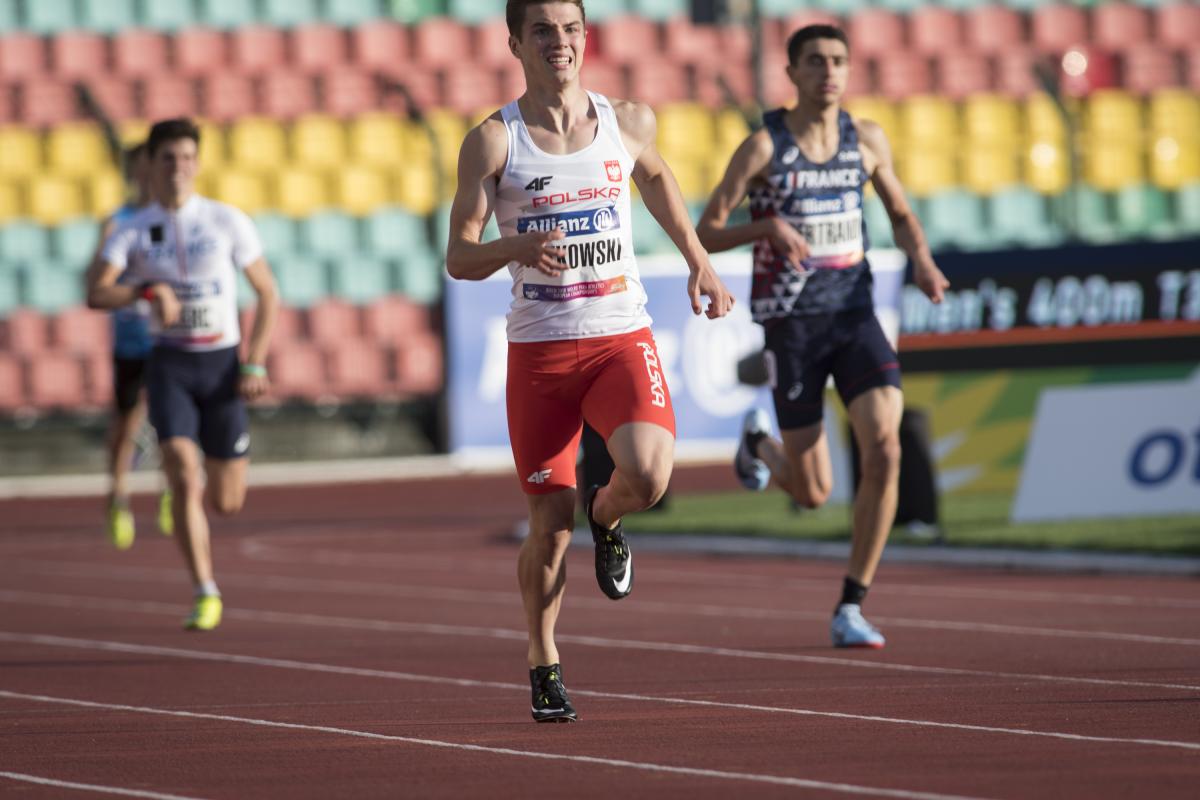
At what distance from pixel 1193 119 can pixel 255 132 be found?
11406 mm

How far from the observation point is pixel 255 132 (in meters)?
26.1

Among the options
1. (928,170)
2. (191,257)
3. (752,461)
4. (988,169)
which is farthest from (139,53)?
(752,461)

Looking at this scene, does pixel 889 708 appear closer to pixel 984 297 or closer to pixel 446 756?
pixel 446 756

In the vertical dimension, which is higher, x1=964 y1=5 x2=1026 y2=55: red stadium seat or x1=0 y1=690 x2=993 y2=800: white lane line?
x1=964 y1=5 x2=1026 y2=55: red stadium seat

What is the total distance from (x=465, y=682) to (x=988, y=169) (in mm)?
19441

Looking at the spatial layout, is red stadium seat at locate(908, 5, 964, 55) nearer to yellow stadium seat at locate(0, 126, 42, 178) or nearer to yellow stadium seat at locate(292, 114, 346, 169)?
yellow stadium seat at locate(292, 114, 346, 169)

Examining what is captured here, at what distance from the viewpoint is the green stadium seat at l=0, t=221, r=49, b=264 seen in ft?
82.5

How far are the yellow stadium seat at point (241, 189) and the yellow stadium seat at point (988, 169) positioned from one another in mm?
8424

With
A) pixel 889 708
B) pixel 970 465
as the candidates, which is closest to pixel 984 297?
pixel 970 465

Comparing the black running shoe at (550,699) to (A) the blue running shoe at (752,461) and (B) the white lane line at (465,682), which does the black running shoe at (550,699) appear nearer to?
(B) the white lane line at (465,682)

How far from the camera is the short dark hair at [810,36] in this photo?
370 inches

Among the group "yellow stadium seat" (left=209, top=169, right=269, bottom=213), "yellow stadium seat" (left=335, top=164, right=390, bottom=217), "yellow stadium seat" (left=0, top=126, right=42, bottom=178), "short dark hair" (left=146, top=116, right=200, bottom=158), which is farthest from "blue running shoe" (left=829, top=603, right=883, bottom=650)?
"yellow stadium seat" (left=0, top=126, right=42, bottom=178)

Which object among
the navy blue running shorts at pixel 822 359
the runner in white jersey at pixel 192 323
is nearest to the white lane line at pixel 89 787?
the navy blue running shorts at pixel 822 359

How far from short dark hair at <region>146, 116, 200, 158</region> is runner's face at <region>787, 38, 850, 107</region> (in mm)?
3016
